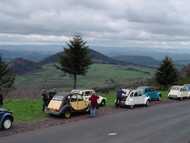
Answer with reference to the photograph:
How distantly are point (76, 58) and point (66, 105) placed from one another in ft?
88.0

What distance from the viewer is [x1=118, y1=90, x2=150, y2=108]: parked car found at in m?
33.9

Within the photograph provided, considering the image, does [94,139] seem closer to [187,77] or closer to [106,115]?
[106,115]

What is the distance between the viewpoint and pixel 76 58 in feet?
177

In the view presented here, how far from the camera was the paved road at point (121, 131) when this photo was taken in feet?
65.0

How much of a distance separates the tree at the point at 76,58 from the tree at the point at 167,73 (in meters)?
13.4

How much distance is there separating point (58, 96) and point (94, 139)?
8665 mm

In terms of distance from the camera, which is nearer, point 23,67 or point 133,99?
point 133,99

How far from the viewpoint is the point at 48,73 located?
14675 centimetres

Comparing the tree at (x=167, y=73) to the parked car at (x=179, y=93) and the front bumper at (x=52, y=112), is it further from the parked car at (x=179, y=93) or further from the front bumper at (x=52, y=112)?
the front bumper at (x=52, y=112)

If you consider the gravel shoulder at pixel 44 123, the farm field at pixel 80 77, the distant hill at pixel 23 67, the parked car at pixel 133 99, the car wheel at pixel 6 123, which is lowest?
the gravel shoulder at pixel 44 123

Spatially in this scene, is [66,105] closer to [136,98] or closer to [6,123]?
[6,123]

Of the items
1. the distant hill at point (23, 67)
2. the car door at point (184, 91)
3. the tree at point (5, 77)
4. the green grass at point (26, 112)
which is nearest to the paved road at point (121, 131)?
the green grass at point (26, 112)

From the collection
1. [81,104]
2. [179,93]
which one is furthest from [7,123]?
[179,93]

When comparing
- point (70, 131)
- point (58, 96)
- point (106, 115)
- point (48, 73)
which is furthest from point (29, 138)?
point (48, 73)
